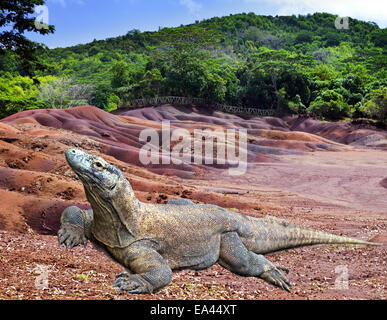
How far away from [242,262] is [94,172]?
1.88 m

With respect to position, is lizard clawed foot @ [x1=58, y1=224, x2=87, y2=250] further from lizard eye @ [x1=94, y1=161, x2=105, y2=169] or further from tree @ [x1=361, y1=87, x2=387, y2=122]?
tree @ [x1=361, y1=87, x2=387, y2=122]

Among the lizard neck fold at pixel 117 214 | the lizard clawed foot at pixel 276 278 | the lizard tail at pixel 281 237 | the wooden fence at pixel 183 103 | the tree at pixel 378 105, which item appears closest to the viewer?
the lizard neck fold at pixel 117 214

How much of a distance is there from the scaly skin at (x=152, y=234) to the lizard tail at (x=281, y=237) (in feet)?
0.07

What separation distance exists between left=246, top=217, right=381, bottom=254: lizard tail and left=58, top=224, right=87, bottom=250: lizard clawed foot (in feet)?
6.15

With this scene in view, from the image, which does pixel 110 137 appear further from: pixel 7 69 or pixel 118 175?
pixel 7 69

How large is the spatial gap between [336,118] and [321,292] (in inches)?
1616

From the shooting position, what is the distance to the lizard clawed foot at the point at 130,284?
11.6 ft

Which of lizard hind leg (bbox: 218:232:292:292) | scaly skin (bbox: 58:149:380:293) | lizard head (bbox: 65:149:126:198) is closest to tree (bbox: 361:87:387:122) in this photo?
scaly skin (bbox: 58:149:380:293)

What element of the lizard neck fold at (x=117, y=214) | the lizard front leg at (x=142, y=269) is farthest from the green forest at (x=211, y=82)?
the lizard front leg at (x=142, y=269)

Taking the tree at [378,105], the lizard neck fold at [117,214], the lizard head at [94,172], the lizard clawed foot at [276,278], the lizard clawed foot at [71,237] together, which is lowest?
the lizard clawed foot at [276,278]

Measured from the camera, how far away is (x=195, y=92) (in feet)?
165

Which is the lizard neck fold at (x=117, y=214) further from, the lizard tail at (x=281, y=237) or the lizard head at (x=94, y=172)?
the lizard tail at (x=281, y=237)

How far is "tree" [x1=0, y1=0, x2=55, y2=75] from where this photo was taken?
14.9 m

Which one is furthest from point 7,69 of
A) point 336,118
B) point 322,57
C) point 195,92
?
point 322,57
